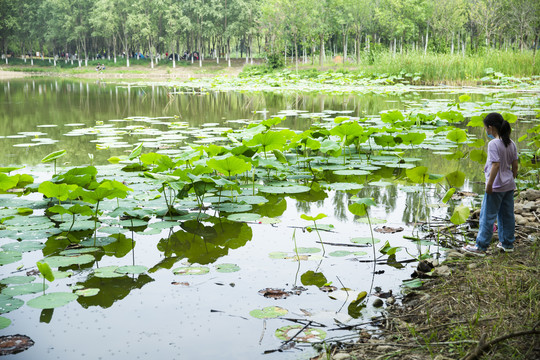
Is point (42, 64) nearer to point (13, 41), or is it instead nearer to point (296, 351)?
point (13, 41)

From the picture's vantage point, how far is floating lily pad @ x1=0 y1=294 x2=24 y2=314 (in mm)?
2314

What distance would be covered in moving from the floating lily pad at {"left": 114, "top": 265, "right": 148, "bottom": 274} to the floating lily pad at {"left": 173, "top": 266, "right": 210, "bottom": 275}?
184 mm

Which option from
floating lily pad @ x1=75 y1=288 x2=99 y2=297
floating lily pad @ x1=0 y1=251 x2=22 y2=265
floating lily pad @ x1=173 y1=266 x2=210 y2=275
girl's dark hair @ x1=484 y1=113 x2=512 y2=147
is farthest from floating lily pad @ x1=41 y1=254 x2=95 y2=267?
girl's dark hair @ x1=484 y1=113 x2=512 y2=147

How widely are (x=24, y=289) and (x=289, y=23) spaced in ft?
114

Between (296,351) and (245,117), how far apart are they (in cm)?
886

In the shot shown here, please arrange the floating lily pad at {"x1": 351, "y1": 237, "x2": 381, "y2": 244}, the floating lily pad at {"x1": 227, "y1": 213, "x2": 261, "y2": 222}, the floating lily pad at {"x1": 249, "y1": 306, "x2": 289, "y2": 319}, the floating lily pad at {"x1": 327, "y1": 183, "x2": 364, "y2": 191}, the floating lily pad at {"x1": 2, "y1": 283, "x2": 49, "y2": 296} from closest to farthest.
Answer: the floating lily pad at {"x1": 249, "y1": 306, "x2": 289, "y2": 319} → the floating lily pad at {"x1": 2, "y1": 283, "x2": 49, "y2": 296} → the floating lily pad at {"x1": 351, "y1": 237, "x2": 381, "y2": 244} → the floating lily pad at {"x1": 227, "y1": 213, "x2": 261, "y2": 222} → the floating lily pad at {"x1": 327, "y1": 183, "x2": 364, "y2": 191}

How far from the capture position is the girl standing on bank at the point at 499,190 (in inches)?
118

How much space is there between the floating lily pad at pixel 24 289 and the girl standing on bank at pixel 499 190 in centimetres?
237

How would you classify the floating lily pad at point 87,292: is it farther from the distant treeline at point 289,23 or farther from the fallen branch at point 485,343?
the distant treeline at point 289,23

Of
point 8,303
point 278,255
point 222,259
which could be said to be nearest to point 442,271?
point 278,255

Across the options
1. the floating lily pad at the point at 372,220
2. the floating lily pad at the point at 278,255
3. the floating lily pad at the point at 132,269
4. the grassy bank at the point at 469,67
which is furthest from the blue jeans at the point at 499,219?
the grassy bank at the point at 469,67

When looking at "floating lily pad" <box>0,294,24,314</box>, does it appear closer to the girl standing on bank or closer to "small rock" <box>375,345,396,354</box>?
"small rock" <box>375,345,396,354</box>

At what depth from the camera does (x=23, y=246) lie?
3.05 m

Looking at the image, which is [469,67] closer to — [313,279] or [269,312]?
[313,279]
